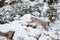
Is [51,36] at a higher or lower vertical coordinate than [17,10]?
lower

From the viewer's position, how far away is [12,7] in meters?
3.21

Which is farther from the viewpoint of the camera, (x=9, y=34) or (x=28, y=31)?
(x=28, y=31)

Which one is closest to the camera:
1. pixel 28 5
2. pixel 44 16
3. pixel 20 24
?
pixel 20 24

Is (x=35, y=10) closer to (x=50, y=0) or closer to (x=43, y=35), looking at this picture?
(x=50, y=0)

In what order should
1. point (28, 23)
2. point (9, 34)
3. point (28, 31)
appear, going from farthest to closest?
1. point (28, 23)
2. point (28, 31)
3. point (9, 34)

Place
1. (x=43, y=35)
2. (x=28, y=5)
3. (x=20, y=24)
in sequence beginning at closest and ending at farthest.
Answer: (x=43, y=35), (x=20, y=24), (x=28, y=5)

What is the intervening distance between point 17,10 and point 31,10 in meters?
0.27

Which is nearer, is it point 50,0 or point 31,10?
point 31,10

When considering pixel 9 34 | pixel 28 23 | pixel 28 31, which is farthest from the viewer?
pixel 28 23

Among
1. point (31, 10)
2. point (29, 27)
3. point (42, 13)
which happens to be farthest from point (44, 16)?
point (29, 27)

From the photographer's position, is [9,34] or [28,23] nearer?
[9,34]

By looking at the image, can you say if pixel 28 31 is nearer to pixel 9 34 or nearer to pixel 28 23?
pixel 28 23

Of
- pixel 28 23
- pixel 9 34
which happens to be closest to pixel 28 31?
pixel 28 23

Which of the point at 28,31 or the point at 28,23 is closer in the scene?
the point at 28,31
